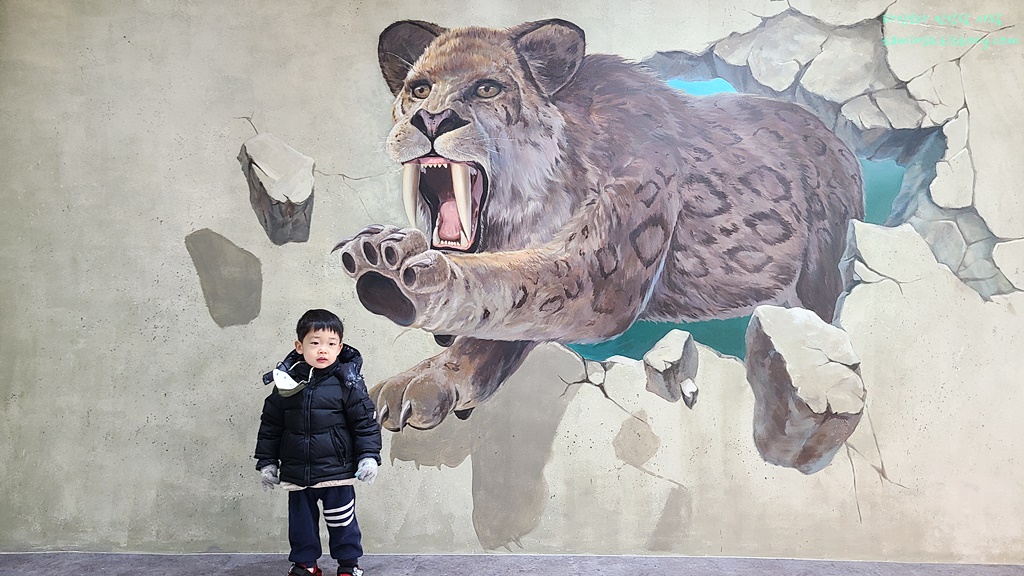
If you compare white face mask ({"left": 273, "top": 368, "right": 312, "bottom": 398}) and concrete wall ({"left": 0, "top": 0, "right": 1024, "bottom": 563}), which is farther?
concrete wall ({"left": 0, "top": 0, "right": 1024, "bottom": 563})

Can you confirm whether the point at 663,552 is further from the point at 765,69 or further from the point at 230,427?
the point at 765,69

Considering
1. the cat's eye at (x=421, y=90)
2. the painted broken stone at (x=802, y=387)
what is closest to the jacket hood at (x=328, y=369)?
the cat's eye at (x=421, y=90)

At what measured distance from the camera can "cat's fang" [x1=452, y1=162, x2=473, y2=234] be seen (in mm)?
2480

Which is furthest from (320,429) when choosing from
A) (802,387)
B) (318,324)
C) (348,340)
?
(802,387)

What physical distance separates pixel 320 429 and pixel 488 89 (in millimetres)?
Answer: 1279

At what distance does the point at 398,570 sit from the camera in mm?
2361

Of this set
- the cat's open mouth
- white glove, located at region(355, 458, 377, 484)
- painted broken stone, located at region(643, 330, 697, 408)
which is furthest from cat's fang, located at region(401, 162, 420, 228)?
painted broken stone, located at region(643, 330, 697, 408)

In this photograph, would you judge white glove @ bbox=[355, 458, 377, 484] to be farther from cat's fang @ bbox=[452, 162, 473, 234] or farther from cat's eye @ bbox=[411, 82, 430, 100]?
cat's eye @ bbox=[411, 82, 430, 100]

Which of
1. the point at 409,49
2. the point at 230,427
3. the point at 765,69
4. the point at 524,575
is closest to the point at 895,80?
the point at 765,69

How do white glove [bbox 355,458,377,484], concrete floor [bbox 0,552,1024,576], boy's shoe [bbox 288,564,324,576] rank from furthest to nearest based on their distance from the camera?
concrete floor [bbox 0,552,1024,576], boy's shoe [bbox 288,564,324,576], white glove [bbox 355,458,377,484]

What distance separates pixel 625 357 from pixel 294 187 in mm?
1316

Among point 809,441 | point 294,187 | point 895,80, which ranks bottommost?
point 809,441

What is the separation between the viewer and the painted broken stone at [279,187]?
2.51 metres

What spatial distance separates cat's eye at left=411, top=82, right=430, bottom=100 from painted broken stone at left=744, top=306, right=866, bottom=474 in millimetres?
1416
